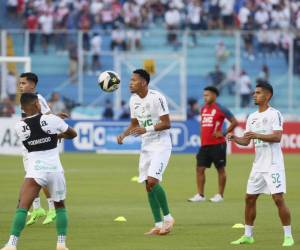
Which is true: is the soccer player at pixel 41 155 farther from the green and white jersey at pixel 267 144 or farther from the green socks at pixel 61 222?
the green and white jersey at pixel 267 144

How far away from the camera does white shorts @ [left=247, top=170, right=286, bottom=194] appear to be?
1420cm

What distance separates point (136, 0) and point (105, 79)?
2949 cm

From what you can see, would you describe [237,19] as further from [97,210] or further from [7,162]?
[97,210]

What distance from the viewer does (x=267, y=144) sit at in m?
14.4

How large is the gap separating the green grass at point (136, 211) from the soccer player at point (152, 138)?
1.51 feet

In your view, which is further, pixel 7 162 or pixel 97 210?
pixel 7 162

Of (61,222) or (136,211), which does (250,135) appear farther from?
(136,211)

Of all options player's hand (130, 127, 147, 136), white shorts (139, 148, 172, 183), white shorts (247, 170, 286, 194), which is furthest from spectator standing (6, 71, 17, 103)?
white shorts (247, 170, 286, 194)

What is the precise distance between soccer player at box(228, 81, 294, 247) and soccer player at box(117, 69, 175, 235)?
181 centimetres

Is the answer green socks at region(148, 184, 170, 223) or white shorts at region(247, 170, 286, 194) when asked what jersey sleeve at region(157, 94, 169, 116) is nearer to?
green socks at region(148, 184, 170, 223)

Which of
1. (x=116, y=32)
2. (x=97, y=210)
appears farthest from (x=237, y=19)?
(x=97, y=210)

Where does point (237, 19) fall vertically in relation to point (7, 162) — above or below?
above

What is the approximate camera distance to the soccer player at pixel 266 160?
14.2 m

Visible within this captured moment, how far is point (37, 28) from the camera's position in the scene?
44156 millimetres
